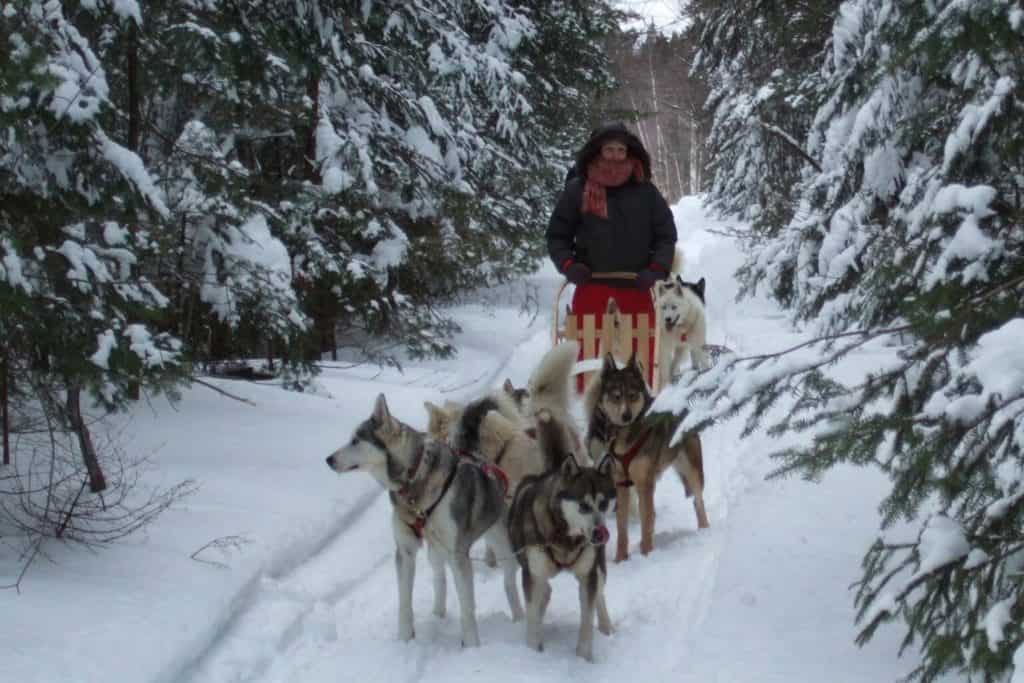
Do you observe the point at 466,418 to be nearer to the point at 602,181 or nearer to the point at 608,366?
the point at 608,366

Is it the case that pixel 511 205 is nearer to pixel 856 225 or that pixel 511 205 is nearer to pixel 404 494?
pixel 856 225

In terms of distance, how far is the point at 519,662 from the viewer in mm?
4504

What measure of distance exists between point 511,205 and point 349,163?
16.2 feet

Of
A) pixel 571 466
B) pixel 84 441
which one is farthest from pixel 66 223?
pixel 571 466

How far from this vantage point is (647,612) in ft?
16.6

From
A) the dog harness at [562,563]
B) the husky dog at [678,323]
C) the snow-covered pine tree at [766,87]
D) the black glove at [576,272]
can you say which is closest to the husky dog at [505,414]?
the dog harness at [562,563]

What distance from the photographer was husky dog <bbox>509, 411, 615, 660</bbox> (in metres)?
4.47

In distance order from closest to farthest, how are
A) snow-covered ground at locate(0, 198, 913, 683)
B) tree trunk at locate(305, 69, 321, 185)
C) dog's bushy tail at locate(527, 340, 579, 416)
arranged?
1. snow-covered ground at locate(0, 198, 913, 683)
2. dog's bushy tail at locate(527, 340, 579, 416)
3. tree trunk at locate(305, 69, 321, 185)

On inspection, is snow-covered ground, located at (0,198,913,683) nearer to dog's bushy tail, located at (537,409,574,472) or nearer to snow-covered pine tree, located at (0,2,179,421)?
dog's bushy tail, located at (537,409,574,472)

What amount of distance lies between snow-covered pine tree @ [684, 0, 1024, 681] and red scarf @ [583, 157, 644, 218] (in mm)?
3195

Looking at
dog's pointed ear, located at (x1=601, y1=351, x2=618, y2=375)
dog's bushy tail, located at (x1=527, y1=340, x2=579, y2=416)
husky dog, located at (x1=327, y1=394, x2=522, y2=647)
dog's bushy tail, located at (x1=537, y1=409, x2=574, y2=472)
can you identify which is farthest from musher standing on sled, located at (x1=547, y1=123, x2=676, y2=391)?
husky dog, located at (x1=327, y1=394, x2=522, y2=647)

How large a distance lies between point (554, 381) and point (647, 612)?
1.50 m

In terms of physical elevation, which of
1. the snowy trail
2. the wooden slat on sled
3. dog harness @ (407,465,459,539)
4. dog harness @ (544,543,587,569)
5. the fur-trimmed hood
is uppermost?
the fur-trimmed hood

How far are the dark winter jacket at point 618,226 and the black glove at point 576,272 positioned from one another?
80 millimetres
